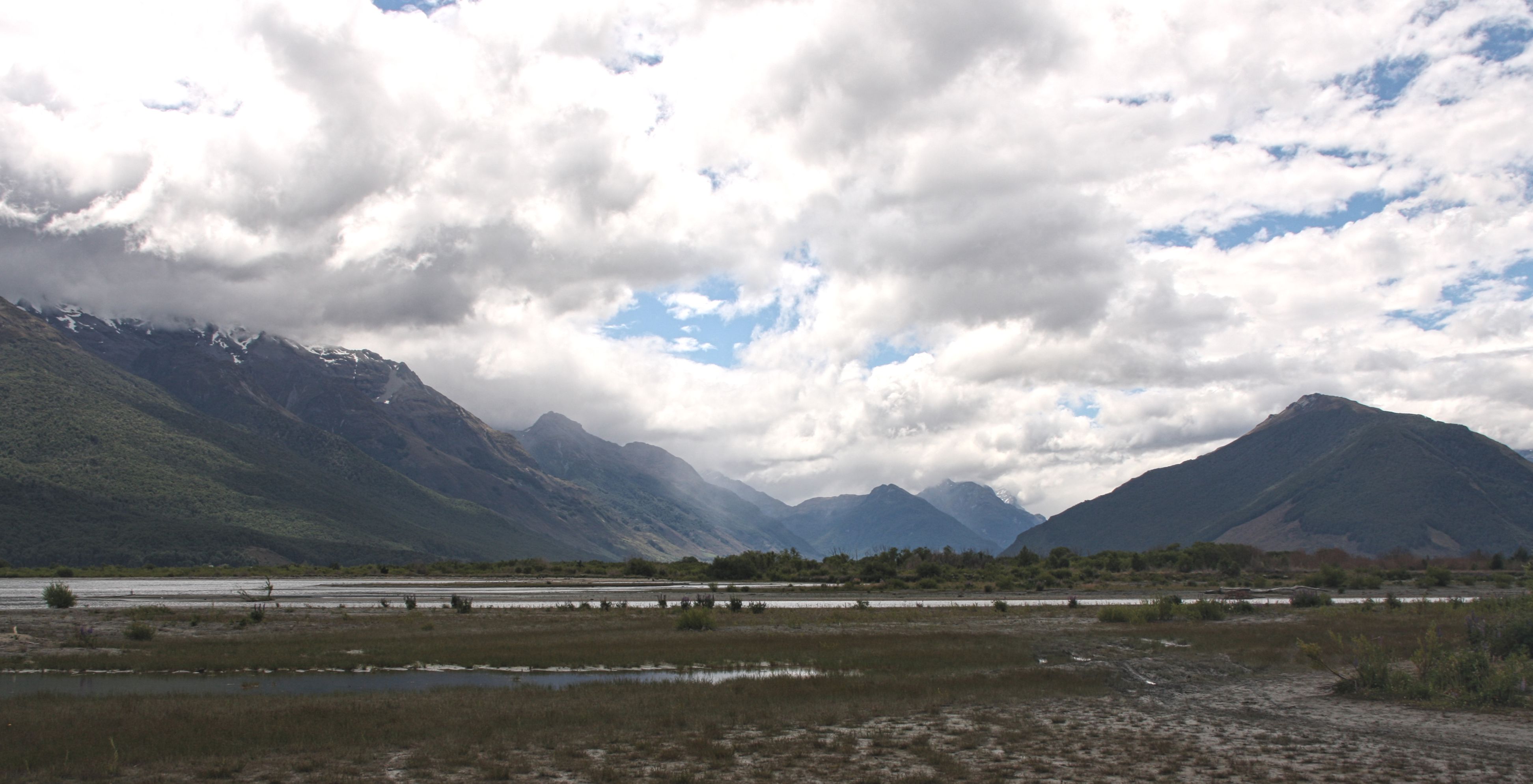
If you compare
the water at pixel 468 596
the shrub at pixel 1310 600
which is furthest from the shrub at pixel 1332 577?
the shrub at pixel 1310 600

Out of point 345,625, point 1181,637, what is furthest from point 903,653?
→ point 345,625

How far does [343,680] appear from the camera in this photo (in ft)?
98.8

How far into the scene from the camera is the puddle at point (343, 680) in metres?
27.2

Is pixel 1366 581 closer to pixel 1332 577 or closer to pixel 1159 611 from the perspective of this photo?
pixel 1332 577

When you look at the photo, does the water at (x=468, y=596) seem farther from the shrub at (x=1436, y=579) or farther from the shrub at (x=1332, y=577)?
the shrub at (x=1436, y=579)

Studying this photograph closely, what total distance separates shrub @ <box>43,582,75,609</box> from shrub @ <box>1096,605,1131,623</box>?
207ft

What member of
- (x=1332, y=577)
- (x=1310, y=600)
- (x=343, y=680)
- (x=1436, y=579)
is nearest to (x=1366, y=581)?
(x=1332, y=577)

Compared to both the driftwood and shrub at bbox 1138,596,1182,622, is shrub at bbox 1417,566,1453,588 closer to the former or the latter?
the driftwood

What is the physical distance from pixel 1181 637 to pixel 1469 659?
60.0 feet

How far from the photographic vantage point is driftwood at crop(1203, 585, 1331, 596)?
74.2 meters

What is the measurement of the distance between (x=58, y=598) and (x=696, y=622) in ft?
133

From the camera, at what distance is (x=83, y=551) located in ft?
554

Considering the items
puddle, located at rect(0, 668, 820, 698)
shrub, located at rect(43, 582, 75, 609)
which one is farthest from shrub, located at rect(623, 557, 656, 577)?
puddle, located at rect(0, 668, 820, 698)

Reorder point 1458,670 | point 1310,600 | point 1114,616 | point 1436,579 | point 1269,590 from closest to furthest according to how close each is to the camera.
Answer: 1. point 1458,670
2. point 1114,616
3. point 1310,600
4. point 1269,590
5. point 1436,579
